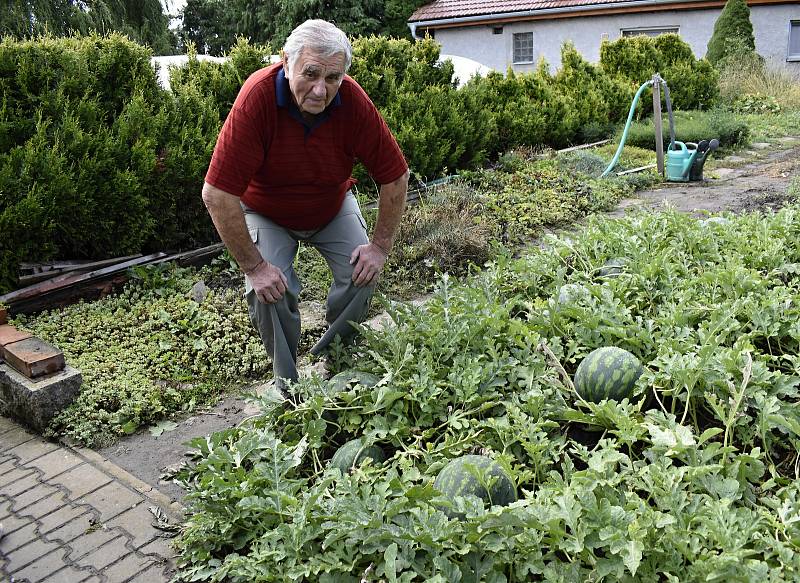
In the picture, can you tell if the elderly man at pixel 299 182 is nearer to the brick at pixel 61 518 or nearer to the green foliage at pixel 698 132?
the brick at pixel 61 518

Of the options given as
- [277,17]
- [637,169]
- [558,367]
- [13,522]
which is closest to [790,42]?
[637,169]

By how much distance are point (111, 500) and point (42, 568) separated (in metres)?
0.46

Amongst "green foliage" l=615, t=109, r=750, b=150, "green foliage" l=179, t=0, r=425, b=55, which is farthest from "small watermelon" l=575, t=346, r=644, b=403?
"green foliage" l=179, t=0, r=425, b=55

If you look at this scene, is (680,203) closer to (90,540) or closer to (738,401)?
(738,401)

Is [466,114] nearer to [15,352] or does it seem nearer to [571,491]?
[15,352]

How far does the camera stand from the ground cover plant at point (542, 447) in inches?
85.6

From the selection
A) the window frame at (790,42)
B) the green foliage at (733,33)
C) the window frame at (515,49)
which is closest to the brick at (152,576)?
the green foliage at (733,33)

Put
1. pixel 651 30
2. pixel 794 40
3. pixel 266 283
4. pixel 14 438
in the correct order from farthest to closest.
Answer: pixel 651 30
pixel 794 40
pixel 14 438
pixel 266 283

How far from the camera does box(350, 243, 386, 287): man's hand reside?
12.3ft

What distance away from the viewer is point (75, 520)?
3.11 meters

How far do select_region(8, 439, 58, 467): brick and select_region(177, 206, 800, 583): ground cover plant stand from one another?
37.7 inches

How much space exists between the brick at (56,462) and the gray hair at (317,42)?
2259 millimetres

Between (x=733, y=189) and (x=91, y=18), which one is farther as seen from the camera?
(x=91, y=18)

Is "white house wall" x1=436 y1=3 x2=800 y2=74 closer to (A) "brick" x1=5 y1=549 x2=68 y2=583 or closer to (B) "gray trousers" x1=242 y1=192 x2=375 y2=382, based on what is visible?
(B) "gray trousers" x1=242 y1=192 x2=375 y2=382
